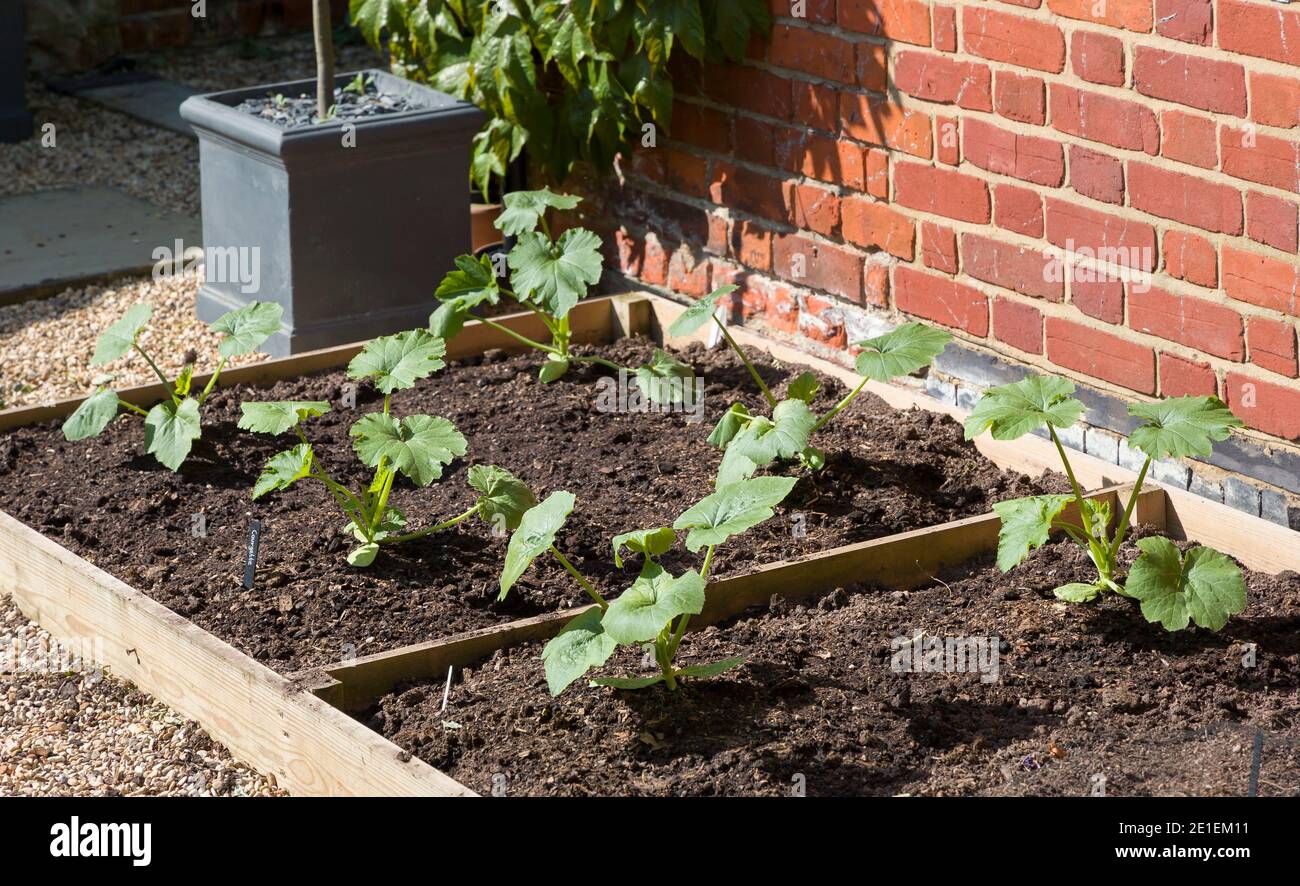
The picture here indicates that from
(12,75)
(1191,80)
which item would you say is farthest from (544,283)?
(12,75)

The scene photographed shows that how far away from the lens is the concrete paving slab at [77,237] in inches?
216

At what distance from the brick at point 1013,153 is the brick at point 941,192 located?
0.20 ft

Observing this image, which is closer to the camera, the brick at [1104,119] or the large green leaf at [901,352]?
the large green leaf at [901,352]

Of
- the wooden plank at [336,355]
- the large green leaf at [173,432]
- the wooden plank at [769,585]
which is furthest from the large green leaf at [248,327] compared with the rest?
the wooden plank at [769,585]

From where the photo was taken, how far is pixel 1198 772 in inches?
98.7

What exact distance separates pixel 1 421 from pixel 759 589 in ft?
6.67

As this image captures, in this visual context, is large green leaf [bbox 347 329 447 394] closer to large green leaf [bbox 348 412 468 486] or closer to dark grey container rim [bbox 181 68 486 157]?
large green leaf [bbox 348 412 468 486]

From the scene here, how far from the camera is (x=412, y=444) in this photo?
123 inches

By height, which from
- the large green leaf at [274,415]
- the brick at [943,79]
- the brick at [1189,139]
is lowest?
the large green leaf at [274,415]

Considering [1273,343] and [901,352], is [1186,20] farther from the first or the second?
[901,352]

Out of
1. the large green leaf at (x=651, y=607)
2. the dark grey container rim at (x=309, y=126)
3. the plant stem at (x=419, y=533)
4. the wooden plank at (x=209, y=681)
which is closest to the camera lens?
the large green leaf at (x=651, y=607)

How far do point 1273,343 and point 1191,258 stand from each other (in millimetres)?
248

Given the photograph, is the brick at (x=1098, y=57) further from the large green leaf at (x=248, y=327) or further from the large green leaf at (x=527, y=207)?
the large green leaf at (x=248, y=327)
